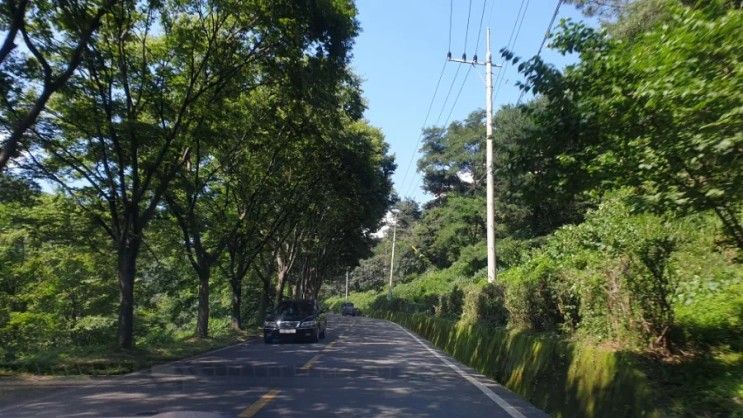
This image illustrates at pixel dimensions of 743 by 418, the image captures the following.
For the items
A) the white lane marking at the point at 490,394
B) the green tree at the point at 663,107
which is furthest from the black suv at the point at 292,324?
the green tree at the point at 663,107

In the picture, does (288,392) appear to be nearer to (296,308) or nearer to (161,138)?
(161,138)

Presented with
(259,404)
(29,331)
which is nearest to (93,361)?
(259,404)

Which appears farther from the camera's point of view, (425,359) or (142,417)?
(425,359)

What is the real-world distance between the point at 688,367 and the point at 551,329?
5.23m

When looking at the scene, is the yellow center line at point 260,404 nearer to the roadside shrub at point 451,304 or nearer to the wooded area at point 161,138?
the wooded area at point 161,138

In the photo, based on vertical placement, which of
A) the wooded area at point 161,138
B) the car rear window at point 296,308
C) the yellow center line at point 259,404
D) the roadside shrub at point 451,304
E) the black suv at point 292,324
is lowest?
the yellow center line at point 259,404

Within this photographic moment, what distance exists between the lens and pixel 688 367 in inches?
272

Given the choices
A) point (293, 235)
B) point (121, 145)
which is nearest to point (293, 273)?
point (293, 235)

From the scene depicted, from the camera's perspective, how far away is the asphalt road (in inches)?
342

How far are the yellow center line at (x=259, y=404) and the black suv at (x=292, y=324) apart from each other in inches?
512

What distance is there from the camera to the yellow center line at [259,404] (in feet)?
27.5

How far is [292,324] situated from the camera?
77.6 feet

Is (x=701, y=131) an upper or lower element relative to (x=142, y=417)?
upper

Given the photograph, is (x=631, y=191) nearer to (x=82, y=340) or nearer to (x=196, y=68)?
(x=196, y=68)
